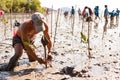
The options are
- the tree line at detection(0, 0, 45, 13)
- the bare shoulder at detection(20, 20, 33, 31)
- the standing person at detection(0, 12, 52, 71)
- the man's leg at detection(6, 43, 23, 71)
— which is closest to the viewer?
the standing person at detection(0, 12, 52, 71)

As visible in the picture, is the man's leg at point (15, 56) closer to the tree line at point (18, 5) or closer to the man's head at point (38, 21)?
the man's head at point (38, 21)

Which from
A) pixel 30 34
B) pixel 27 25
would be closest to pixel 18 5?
pixel 30 34

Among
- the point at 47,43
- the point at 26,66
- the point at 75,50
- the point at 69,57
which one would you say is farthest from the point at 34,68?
the point at 75,50

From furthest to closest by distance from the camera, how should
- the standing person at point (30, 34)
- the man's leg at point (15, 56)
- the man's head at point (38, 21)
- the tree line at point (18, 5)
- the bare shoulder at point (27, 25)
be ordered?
the tree line at point (18, 5)
the man's leg at point (15, 56)
the bare shoulder at point (27, 25)
the standing person at point (30, 34)
the man's head at point (38, 21)

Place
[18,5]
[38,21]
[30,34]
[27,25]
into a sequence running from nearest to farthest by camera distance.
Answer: [38,21]
[27,25]
[30,34]
[18,5]

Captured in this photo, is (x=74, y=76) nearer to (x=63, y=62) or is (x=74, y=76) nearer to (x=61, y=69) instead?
(x=61, y=69)

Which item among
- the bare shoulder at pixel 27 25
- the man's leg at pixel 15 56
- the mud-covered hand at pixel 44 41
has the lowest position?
the man's leg at pixel 15 56

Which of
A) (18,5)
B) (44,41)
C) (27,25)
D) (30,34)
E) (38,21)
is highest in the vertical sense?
(18,5)

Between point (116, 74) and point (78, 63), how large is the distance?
5.68ft

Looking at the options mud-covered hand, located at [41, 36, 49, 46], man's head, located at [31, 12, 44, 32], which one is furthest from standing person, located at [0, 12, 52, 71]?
mud-covered hand, located at [41, 36, 49, 46]

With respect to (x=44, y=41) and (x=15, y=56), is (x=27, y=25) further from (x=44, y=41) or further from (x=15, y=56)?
(x=15, y=56)

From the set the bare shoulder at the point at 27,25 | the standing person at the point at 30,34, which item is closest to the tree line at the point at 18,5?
the standing person at the point at 30,34

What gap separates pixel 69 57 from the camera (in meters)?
10.5

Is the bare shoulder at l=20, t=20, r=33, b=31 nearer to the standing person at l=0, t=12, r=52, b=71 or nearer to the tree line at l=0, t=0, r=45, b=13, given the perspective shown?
the standing person at l=0, t=12, r=52, b=71
